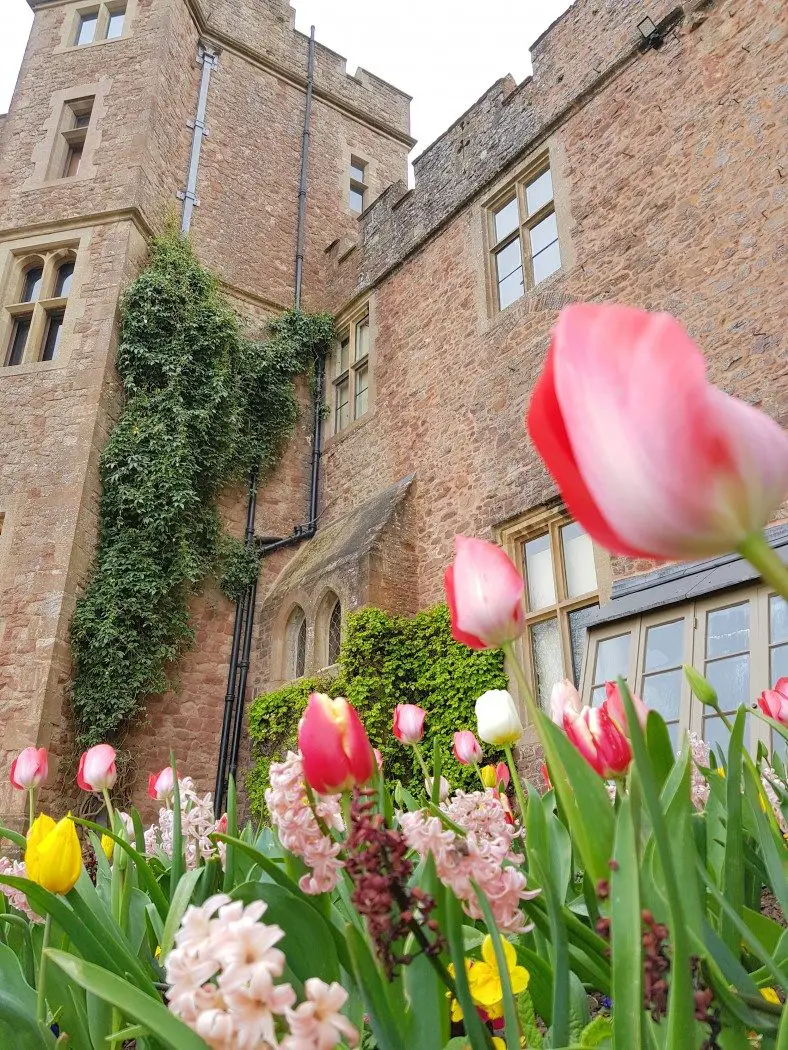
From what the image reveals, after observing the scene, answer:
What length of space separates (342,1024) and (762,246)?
20.7 ft

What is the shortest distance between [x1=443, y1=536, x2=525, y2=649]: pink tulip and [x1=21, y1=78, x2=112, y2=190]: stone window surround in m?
10.7

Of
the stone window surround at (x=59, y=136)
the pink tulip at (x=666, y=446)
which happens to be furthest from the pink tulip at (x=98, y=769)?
the stone window surround at (x=59, y=136)

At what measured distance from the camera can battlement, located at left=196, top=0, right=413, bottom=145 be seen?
12172 mm

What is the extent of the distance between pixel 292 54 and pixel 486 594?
14.7m

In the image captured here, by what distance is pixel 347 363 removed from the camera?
34.7 feet

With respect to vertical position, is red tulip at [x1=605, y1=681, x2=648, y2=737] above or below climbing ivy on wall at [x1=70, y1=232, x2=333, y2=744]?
below

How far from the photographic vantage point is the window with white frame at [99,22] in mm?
10945

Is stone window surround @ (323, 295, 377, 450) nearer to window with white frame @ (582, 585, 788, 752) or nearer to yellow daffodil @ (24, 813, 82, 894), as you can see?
window with white frame @ (582, 585, 788, 752)

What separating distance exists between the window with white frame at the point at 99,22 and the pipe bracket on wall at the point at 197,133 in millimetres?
1198

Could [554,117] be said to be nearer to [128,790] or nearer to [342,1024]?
[128,790]

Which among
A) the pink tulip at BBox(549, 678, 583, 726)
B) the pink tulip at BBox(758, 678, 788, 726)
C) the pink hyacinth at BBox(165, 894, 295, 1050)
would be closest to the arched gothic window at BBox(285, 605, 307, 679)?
the pink tulip at BBox(758, 678, 788, 726)

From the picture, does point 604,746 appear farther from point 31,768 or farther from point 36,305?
point 36,305

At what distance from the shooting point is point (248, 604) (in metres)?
9.22

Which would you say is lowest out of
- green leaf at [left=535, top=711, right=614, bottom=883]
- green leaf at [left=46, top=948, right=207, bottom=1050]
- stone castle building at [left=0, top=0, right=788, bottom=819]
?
green leaf at [left=46, top=948, right=207, bottom=1050]
